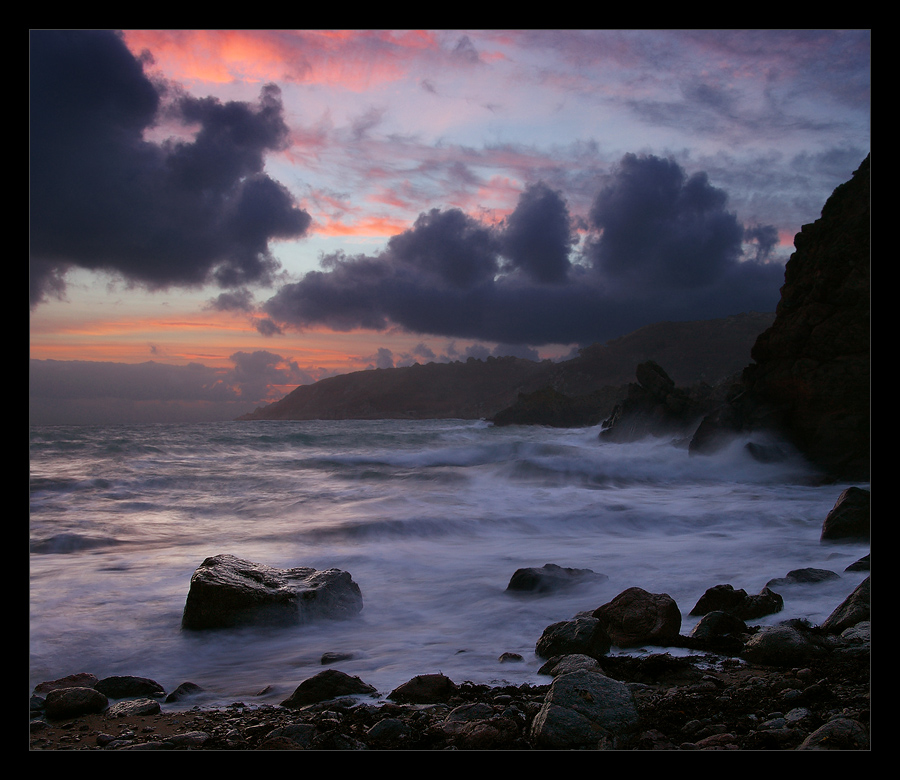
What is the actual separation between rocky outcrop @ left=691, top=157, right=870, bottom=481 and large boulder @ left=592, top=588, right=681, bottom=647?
9.99 meters

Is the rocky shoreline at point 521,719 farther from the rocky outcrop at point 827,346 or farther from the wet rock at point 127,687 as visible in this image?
the rocky outcrop at point 827,346

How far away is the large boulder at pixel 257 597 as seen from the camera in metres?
4.52

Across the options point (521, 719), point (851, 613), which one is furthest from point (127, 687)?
point (851, 613)

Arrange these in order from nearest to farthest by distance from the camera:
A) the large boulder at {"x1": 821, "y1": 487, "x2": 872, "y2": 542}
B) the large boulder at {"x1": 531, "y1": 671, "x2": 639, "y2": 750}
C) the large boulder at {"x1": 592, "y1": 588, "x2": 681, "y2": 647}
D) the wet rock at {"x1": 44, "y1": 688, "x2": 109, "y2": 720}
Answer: the large boulder at {"x1": 531, "y1": 671, "x2": 639, "y2": 750}, the wet rock at {"x1": 44, "y1": 688, "x2": 109, "y2": 720}, the large boulder at {"x1": 592, "y1": 588, "x2": 681, "y2": 647}, the large boulder at {"x1": 821, "y1": 487, "x2": 872, "y2": 542}

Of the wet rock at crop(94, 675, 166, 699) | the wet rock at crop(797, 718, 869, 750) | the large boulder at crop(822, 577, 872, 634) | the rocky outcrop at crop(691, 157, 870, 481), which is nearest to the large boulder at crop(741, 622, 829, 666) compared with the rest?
the large boulder at crop(822, 577, 872, 634)

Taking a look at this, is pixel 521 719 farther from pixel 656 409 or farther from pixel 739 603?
pixel 656 409

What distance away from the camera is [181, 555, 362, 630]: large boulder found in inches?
178

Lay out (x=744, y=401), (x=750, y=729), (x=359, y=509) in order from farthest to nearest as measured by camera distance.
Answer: (x=744, y=401), (x=359, y=509), (x=750, y=729)

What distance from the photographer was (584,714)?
8.50 ft

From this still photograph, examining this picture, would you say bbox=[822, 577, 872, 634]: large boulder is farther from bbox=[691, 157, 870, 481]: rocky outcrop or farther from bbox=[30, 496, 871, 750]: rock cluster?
bbox=[691, 157, 870, 481]: rocky outcrop
